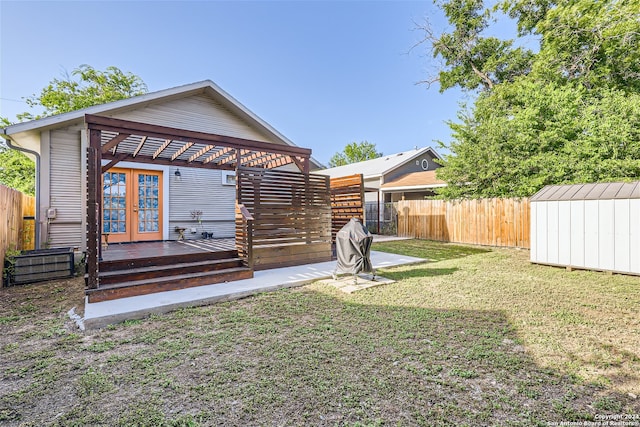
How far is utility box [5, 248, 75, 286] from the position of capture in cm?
505

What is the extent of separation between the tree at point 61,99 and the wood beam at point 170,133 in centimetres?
1759

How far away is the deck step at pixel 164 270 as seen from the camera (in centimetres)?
412

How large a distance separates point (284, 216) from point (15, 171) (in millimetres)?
21787

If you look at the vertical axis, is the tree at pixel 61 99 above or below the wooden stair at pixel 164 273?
above

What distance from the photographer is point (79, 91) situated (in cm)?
1733

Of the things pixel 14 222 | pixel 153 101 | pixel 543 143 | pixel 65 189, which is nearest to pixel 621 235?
pixel 543 143

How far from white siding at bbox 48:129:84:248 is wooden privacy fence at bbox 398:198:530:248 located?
1152cm

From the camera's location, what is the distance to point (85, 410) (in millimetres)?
1866

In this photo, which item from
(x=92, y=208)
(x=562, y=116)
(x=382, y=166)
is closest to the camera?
(x=92, y=208)

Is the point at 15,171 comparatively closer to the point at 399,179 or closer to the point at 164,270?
the point at 164,270

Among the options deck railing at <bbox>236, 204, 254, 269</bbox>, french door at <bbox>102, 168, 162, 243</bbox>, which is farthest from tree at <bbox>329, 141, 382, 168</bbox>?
deck railing at <bbox>236, 204, 254, 269</bbox>

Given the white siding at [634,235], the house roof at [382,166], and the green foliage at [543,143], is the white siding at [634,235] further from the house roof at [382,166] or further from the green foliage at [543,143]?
the house roof at [382,166]

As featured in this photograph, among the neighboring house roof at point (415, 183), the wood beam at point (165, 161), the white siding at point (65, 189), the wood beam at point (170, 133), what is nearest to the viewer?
the wood beam at point (170, 133)

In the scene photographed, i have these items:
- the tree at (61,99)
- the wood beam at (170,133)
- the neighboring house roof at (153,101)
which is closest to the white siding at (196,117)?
the neighboring house roof at (153,101)
